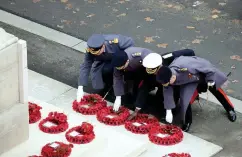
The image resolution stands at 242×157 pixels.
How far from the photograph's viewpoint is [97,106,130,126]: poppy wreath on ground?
35.9 ft

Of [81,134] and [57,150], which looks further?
[81,134]

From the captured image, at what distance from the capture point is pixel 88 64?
37.3 feet

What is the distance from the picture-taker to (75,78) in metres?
12.3

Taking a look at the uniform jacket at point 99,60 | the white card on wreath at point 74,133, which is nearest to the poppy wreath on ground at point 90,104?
the uniform jacket at point 99,60

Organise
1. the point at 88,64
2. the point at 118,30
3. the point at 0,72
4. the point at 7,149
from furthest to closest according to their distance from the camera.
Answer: the point at 118,30
the point at 88,64
the point at 7,149
the point at 0,72

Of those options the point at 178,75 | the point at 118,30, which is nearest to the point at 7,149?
the point at 178,75

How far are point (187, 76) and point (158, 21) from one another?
355 centimetres

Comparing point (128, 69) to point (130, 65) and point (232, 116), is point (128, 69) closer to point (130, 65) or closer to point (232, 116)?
point (130, 65)

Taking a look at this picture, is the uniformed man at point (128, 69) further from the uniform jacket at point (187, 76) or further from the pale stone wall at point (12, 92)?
the pale stone wall at point (12, 92)

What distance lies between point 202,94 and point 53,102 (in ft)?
7.22

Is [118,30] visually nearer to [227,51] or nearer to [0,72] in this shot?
[227,51]

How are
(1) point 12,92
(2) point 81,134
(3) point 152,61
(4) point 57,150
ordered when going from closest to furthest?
1. (1) point 12,92
2. (4) point 57,150
3. (2) point 81,134
4. (3) point 152,61

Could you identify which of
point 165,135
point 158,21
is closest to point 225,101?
point 165,135

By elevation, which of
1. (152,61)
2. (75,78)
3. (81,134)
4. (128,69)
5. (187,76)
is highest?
(152,61)
